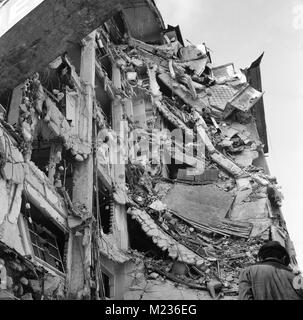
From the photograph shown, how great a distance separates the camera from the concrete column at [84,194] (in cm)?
1003

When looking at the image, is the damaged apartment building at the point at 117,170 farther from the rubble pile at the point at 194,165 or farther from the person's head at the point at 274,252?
the person's head at the point at 274,252

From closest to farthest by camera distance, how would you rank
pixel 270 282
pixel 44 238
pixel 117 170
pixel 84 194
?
1. pixel 270 282
2. pixel 44 238
3. pixel 84 194
4. pixel 117 170

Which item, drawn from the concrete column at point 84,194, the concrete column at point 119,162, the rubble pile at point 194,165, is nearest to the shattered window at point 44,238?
the concrete column at point 84,194

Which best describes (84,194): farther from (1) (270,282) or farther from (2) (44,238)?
(1) (270,282)

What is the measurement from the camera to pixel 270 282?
12.1ft

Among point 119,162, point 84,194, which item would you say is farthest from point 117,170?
point 84,194

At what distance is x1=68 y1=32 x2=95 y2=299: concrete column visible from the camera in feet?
32.9

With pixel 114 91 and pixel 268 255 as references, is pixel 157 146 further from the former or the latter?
pixel 268 255

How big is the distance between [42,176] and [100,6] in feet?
14.5

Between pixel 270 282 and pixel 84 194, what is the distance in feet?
27.5

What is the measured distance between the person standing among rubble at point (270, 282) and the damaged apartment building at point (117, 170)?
426 cm

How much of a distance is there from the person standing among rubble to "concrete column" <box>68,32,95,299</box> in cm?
655
